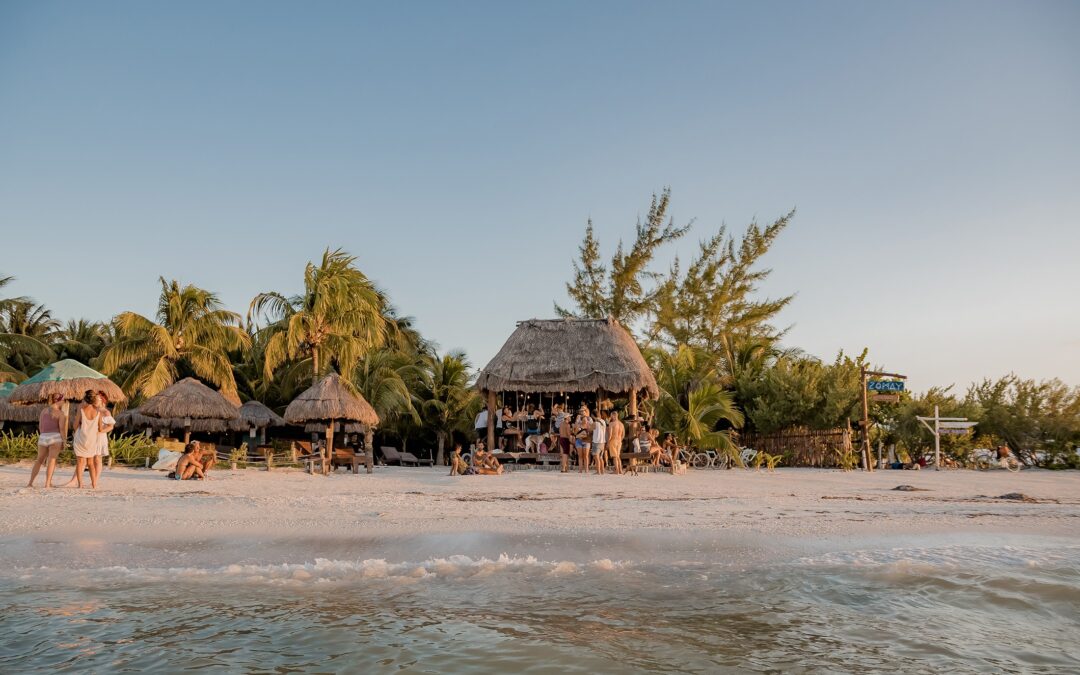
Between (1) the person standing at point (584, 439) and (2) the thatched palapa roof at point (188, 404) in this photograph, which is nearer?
(1) the person standing at point (584, 439)

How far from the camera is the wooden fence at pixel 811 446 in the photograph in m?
21.8

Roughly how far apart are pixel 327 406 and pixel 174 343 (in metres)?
7.35

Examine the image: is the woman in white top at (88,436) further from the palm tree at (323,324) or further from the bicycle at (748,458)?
the bicycle at (748,458)

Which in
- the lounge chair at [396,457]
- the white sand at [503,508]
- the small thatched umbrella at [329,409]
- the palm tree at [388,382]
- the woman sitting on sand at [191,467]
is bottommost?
the lounge chair at [396,457]

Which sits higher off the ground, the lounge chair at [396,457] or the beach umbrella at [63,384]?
the beach umbrella at [63,384]

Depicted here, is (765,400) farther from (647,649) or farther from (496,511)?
(647,649)

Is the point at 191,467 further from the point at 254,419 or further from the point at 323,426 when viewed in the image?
the point at 254,419

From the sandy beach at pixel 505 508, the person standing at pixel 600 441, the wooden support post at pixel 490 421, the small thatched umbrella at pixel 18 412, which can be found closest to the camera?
the sandy beach at pixel 505 508

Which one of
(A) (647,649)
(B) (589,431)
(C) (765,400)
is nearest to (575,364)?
(B) (589,431)

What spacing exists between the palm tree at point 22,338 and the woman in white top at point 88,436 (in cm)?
1588

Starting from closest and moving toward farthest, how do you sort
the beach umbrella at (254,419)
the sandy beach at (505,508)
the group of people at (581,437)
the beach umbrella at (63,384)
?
the sandy beach at (505,508)
the beach umbrella at (63,384)
the group of people at (581,437)
the beach umbrella at (254,419)

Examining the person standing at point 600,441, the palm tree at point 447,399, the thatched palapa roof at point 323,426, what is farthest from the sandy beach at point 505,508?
the palm tree at point 447,399

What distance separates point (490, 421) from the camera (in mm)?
18953

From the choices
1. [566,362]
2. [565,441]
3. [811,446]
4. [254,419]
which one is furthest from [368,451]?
[811,446]
